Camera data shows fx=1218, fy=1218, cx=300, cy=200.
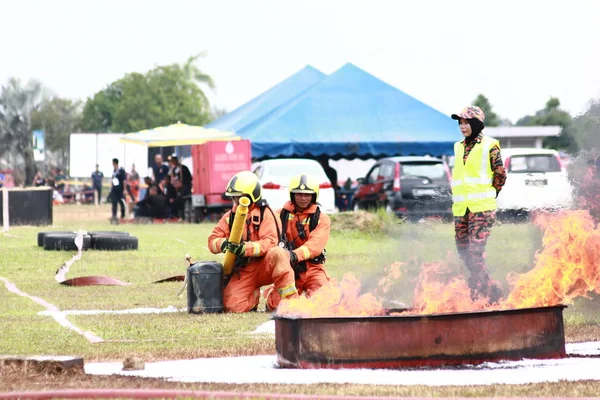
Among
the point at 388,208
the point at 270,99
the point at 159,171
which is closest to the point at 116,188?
the point at 159,171

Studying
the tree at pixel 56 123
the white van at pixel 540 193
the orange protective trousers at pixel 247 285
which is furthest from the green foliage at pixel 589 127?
the tree at pixel 56 123

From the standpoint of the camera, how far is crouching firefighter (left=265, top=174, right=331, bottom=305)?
12141 mm

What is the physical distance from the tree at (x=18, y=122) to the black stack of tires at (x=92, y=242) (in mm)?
60451

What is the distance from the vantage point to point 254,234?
40.1 ft

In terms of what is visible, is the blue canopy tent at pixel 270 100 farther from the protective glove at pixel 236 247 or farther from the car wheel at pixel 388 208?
the protective glove at pixel 236 247

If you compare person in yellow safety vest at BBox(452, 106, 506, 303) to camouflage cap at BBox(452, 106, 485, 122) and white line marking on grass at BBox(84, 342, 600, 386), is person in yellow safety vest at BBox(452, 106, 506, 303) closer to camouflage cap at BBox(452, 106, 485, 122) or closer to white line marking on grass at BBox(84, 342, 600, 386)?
camouflage cap at BBox(452, 106, 485, 122)

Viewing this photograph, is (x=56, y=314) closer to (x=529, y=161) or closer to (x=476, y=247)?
(x=476, y=247)

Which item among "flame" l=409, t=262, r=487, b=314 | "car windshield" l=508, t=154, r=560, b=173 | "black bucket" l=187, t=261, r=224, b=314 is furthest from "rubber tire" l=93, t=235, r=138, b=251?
"flame" l=409, t=262, r=487, b=314

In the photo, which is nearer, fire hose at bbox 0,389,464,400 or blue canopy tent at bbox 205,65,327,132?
fire hose at bbox 0,389,464,400

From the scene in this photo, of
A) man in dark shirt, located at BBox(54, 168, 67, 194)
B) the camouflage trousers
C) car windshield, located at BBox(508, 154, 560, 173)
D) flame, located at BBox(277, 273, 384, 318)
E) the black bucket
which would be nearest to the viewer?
flame, located at BBox(277, 273, 384, 318)

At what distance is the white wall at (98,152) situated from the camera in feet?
202

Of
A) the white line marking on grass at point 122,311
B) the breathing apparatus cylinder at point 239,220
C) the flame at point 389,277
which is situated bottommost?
the white line marking on grass at point 122,311

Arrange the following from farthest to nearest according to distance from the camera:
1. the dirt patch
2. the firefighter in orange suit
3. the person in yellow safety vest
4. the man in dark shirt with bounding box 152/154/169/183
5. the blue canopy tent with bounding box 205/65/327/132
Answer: the blue canopy tent with bounding box 205/65/327/132, the man in dark shirt with bounding box 152/154/169/183, the dirt patch, the firefighter in orange suit, the person in yellow safety vest

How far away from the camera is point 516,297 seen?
364 inches
